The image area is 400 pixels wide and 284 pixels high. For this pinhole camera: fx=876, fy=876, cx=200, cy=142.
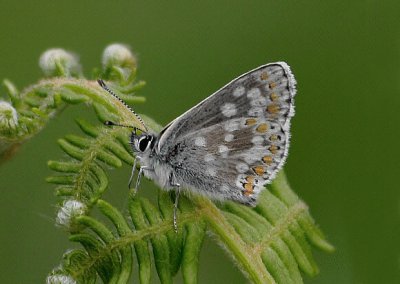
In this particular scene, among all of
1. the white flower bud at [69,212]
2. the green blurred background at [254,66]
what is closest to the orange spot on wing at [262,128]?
the white flower bud at [69,212]

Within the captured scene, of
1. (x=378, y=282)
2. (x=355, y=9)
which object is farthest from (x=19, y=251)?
(x=355, y=9)

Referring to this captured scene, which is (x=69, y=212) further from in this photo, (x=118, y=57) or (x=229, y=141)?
(x=118, y=57)

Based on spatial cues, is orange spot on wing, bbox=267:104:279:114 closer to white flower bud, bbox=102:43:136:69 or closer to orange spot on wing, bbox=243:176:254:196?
orange spot on wing, bbox=243:176:254:196

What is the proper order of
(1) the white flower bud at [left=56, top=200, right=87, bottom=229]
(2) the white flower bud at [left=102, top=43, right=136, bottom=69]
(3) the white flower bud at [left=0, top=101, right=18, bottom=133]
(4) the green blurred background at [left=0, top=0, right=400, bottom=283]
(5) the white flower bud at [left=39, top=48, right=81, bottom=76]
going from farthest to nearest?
(4) the green blurred background at [left=0, top=0, right=400, bottom=283] → (2) the white flower bud at [left=102, top=43, right=136, bottom=69] → (5) the white flower bud at [left=39, top=48, right=81, bottom=76] → (3) the white flower bud at [left=0, top=101, right=18, bottom=133] → (1) the white flower bud at [left=56, top=200, right=87, bottom=229]

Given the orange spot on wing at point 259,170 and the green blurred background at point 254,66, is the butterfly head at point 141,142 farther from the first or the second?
the green blurred background at point 254,66

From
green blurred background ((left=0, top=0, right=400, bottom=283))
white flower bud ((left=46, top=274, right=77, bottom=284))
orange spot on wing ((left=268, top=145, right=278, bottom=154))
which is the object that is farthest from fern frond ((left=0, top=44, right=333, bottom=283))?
green blurred background ((left=0, top=0, right=400, bottom=283))

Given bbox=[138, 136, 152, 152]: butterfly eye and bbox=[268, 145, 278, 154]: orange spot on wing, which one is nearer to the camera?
bbox=[138, 136, 152, 152]: butterfly eye
